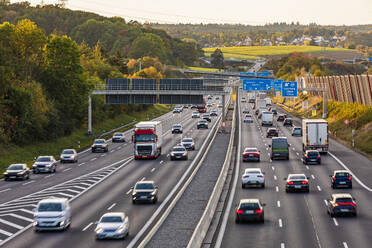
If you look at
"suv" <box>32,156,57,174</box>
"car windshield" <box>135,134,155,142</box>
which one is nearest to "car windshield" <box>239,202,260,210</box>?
"suv" <box>32,156,57,174</box>

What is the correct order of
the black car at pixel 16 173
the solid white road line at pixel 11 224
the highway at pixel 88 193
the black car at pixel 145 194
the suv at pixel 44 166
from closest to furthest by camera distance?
the highway at pixel 88 193, the solid white road line at pixel 11 224, the black car at pixel 145 194, the black car at pixel 16 173, the suv at pixel 44 166

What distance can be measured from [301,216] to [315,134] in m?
33.4

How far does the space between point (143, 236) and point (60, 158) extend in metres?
39.3

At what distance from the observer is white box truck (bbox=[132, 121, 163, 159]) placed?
219ft

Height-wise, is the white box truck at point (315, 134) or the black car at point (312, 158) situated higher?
the white box truck at point (315, 134)

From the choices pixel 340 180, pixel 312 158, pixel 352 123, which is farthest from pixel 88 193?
pixel 352 123

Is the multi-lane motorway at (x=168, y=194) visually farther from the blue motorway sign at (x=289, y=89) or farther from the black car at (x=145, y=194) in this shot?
the blue motorway sign at (x=289, y=89)

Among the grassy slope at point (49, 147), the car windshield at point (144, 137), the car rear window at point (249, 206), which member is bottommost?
the grassy slope at point (49, 147)

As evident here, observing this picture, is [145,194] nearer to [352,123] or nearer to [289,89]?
[352,123]

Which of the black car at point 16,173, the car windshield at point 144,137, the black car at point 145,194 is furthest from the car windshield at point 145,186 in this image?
the car windshield at point 144,137

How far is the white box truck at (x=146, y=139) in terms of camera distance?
219ft

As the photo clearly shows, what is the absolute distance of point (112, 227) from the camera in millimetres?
30938

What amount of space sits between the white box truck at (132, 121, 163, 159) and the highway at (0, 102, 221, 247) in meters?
0.88

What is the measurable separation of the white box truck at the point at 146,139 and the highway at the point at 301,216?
954 cm
